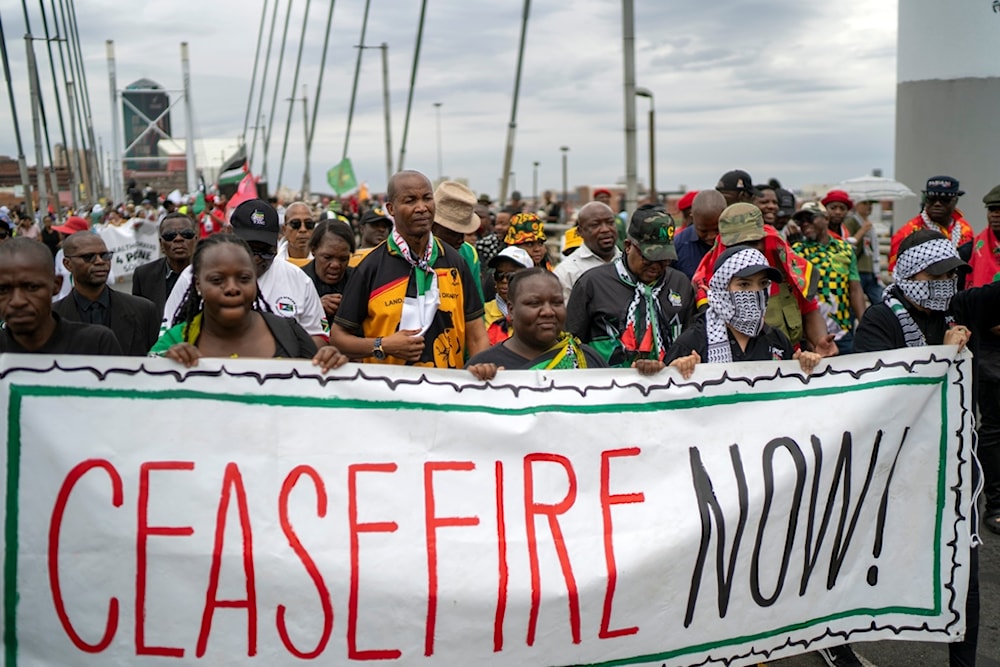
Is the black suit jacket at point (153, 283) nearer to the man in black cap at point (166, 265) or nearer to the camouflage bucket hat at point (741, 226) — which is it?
the man in black cap at point (166, 265)

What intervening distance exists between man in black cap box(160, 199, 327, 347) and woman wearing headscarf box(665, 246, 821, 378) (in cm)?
158

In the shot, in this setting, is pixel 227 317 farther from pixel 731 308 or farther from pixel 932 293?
pixel 932 293

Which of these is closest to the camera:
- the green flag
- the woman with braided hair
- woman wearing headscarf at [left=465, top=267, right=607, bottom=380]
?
the woman with braided hair

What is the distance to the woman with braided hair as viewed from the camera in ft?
11.8

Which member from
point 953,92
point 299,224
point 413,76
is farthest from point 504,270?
point 413,76

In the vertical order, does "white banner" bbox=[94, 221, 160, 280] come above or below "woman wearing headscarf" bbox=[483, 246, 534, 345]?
below

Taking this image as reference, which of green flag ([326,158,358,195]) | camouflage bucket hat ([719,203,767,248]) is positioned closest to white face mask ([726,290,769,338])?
camouflage bucket hat ([719,203,767,248])

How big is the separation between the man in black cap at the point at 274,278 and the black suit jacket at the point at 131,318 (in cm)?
18

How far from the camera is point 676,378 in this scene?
3.70 metres

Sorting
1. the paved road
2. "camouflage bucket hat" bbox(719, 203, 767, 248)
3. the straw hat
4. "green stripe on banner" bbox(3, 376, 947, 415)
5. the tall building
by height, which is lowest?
the paved road

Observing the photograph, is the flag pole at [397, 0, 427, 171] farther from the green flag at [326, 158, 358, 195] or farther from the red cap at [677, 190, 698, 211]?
the red cap at [677, 190, 698, 211]

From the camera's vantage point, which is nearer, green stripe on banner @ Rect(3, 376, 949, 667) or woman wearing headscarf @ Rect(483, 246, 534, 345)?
green stripe on banner @ Rect(3, 376, 949, 667)

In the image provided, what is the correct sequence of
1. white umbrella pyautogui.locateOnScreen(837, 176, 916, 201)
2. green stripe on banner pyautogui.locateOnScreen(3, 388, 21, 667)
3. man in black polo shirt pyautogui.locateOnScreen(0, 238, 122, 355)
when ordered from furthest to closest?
1. white umbrella pyautogui.locateOnScreen(837, 176, 916, 201)
2. man in black polo shirt pyautogui.locateOnScreen(0, 238, 122, 355)
3. green stripe on banner pyautogui.locateOnScreen(3, 388, 21, 667)

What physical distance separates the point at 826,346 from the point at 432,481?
6.71 ft
